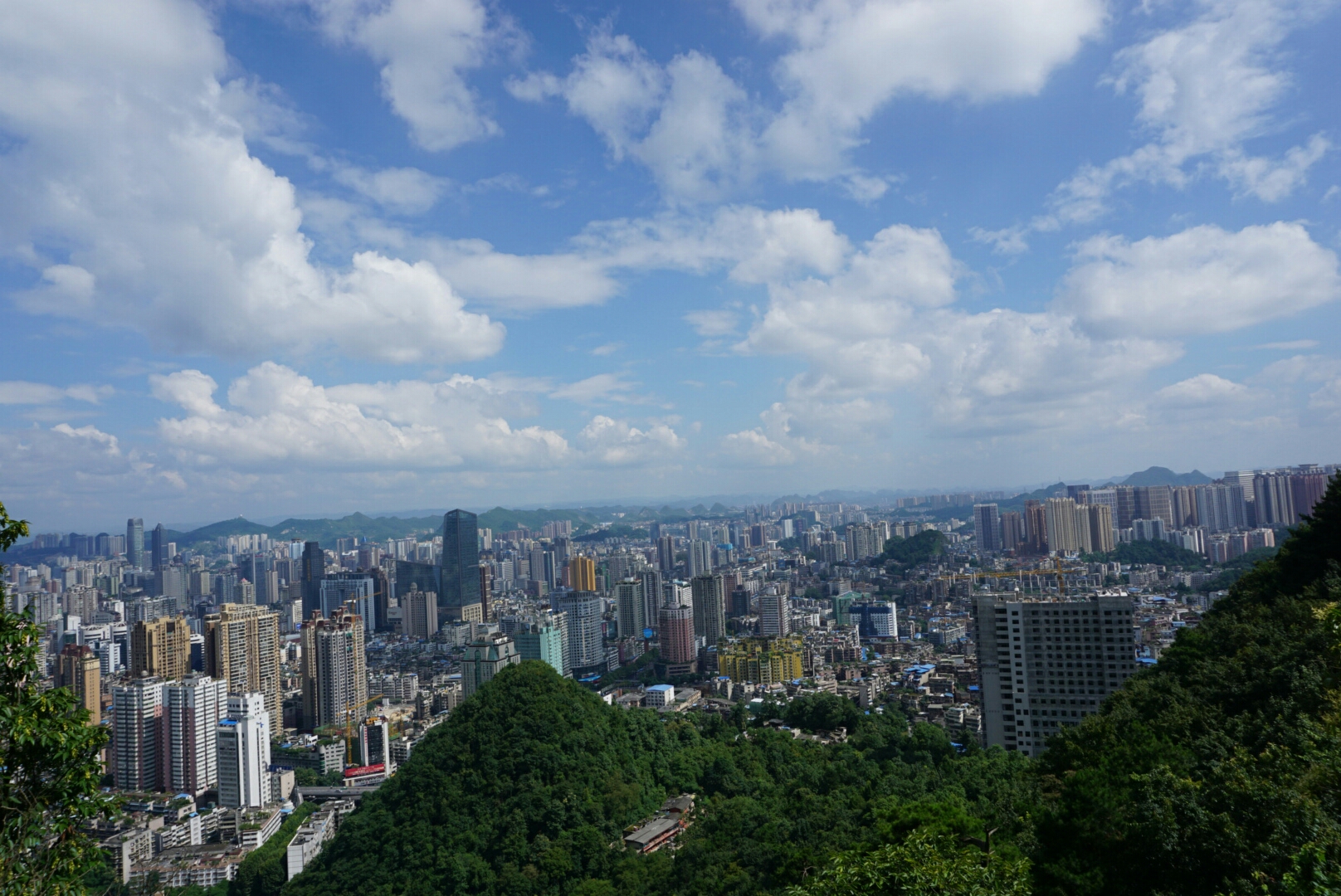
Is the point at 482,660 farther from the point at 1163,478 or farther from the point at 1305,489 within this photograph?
the point at 1163,478

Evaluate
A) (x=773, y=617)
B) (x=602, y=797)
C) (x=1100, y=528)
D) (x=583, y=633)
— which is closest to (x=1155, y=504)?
(x=1100, y=528)

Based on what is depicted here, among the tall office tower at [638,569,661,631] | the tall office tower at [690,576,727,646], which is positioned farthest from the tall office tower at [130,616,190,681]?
the tall office tower at [638,569,661,631]

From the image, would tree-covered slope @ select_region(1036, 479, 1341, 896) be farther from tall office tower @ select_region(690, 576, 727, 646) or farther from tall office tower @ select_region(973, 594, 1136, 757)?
tall office tower @ select_region(690, 576, 727, 646)

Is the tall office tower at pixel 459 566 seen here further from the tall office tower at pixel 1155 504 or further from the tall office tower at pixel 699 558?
the tall office tower at pixel 1155 504

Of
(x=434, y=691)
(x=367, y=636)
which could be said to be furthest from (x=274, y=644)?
(x=367, y=636)

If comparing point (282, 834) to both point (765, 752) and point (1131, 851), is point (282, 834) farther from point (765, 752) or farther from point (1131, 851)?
point (1131, 851)

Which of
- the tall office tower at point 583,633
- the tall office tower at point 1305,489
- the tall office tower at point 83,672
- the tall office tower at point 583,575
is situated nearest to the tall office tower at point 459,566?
the tall office tower at point 583,575
